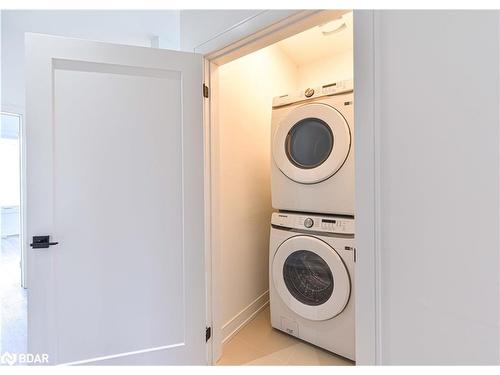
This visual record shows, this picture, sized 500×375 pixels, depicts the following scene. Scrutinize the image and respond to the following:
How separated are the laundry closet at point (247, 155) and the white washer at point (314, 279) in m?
0.29

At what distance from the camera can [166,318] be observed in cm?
148

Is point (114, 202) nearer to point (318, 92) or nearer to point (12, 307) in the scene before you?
point (318, 92)

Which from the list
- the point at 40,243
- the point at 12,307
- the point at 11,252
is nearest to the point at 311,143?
the point at 40,243

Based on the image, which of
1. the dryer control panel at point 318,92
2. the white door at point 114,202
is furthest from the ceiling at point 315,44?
the white door at point 114,202

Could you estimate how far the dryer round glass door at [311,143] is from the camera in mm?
1594

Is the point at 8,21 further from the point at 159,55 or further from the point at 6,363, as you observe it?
the point at 6,363

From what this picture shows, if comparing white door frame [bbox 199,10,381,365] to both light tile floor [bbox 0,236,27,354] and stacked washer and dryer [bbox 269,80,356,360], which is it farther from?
light tile floor [bbox 0,236,27,354]

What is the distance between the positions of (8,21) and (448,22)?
2.72 metres

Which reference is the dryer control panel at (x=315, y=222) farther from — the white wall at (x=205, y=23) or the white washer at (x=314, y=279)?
the white wall at (x=205, y=23)

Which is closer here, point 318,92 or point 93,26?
point 318,92

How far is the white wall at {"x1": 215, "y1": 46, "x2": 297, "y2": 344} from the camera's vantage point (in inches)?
72.7

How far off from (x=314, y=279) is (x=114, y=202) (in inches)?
51.0

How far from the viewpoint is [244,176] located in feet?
6.83

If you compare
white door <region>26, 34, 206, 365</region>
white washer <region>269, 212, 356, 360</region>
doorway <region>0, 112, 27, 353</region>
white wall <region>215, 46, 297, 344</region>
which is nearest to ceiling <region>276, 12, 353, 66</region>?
white wall <region>215, 46, 297, 344</region>
